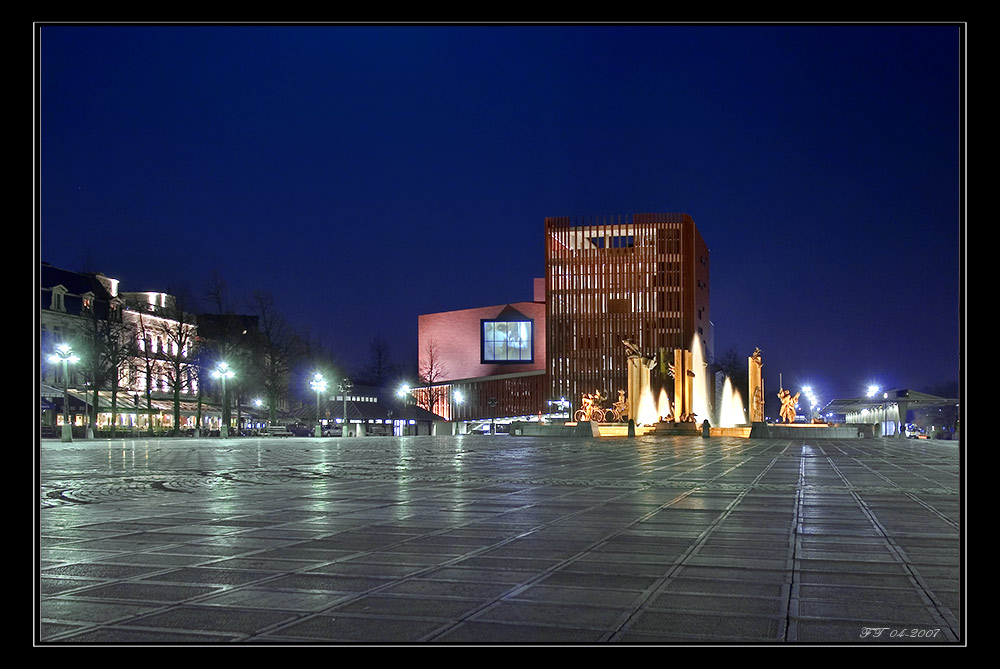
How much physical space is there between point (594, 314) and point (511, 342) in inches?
495

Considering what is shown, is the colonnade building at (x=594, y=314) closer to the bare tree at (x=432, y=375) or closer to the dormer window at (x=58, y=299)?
the bare tree at (x=432, y=375)

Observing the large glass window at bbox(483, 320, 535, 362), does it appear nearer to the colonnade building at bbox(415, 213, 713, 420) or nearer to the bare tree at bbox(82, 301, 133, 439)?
the colonnade building at bbox(415, 213, 713, 420)

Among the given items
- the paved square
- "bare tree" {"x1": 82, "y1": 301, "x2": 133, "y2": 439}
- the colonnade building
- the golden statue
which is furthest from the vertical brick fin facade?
the paved square

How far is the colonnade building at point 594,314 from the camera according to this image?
5103 inches

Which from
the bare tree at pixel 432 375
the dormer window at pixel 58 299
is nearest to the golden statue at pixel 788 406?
the dormer window at pixel 58 299

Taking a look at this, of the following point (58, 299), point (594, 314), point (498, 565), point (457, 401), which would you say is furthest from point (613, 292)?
point (498, 565)

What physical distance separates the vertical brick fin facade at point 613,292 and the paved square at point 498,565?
115m

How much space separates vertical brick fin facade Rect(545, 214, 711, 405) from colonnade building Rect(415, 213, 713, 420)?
135 mm

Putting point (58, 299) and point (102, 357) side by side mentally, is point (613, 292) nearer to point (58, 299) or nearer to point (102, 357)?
point (58, 299)

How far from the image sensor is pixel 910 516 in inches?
455

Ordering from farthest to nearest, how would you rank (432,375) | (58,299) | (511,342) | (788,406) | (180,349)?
(511,342), (432,375), (58,299), (788,406), (180,349)

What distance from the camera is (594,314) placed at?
13125 centimetres
